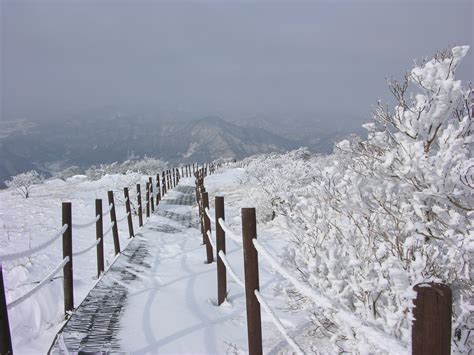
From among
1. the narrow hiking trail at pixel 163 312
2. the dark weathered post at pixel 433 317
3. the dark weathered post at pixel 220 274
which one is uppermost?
the dark weathered post at pixel 433 317

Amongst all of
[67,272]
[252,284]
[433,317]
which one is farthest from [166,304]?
[433,317]

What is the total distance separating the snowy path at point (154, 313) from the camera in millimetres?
3848

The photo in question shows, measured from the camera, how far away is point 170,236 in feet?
31.8

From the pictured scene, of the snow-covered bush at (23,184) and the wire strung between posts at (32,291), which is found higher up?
the snow-covered bush at (23,184)

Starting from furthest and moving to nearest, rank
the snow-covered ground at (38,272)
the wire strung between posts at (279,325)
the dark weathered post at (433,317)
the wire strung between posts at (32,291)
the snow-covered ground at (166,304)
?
1. the snow-covered ground at (38,272)
2. the snow-covered ground at (166,304)
3. the wire strung between posts at (32,291)
4. the wire strung between posts at (279,325)
5. the dark weathered post at (433,317)

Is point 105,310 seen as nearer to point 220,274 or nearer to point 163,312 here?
point 163,312

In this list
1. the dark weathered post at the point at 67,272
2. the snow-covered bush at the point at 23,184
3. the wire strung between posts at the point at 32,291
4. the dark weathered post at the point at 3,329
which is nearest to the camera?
the dark weathered post at the point at 3,329

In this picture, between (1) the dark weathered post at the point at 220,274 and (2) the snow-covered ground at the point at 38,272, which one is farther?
(1) the dark weathered post at the point at 220,274

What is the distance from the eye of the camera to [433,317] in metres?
1.23

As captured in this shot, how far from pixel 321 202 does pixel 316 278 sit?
845 mm

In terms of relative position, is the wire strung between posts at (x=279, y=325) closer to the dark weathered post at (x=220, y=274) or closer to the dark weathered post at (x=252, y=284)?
the dark weathered post at (x=252, y=284)

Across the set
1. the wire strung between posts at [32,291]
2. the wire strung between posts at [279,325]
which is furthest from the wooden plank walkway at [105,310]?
the wire strung between posts at [279,325]

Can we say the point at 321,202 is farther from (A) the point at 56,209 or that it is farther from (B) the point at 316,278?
(A) the point at 56,209

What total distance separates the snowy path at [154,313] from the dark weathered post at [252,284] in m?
0.63
